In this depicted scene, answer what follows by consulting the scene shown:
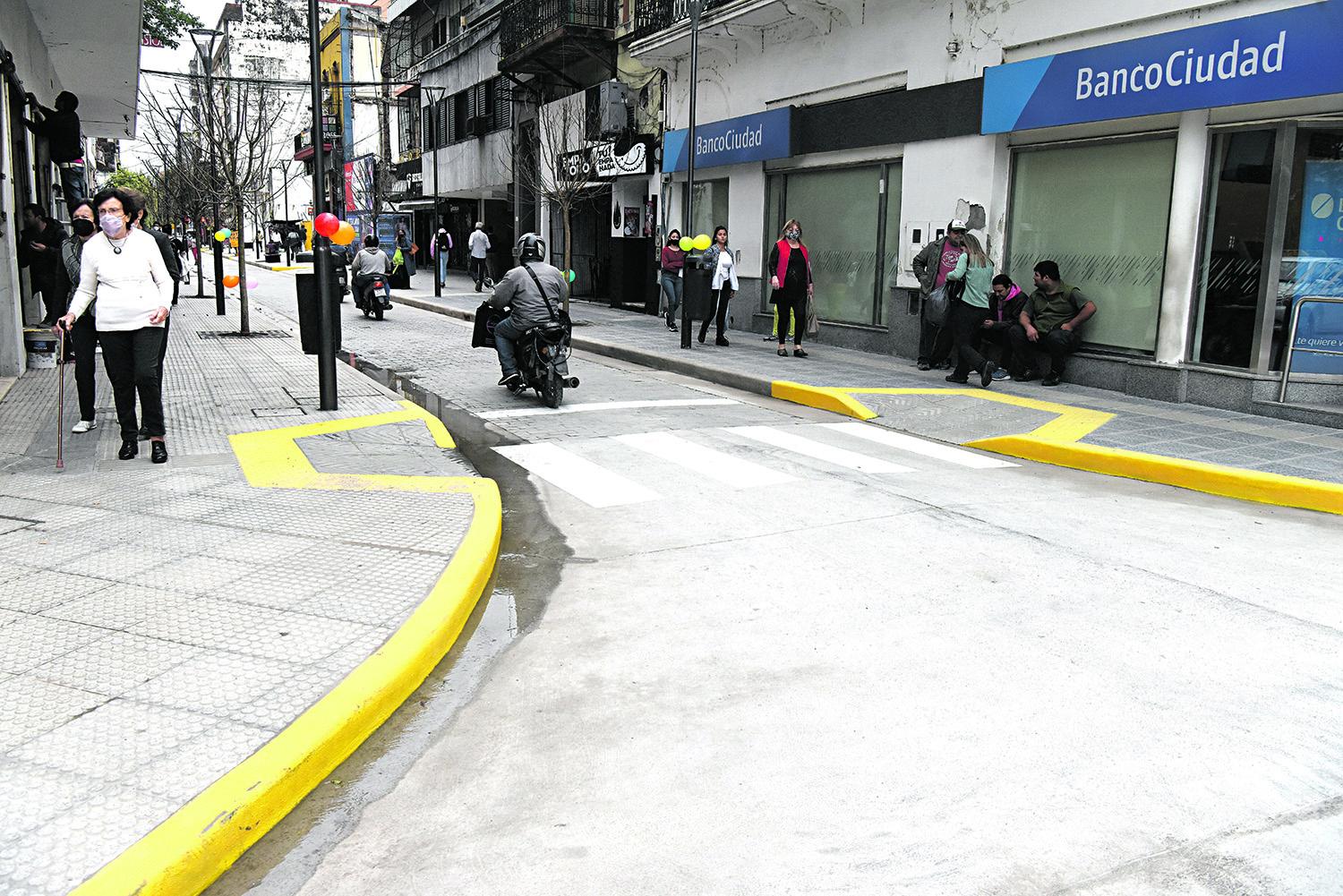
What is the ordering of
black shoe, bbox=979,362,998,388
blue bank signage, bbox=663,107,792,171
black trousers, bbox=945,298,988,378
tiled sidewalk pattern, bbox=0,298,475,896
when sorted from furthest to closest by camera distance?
1. blue bank signage, bbox=663,107,792,171
2. black trousers, bbox=945,298,988,378
3. black shoe, bbox=979,362,998,388
4. tiled sidewalk pattern, bbox=0,298,475,896

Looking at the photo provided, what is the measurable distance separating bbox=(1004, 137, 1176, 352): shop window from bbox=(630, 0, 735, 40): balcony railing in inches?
284

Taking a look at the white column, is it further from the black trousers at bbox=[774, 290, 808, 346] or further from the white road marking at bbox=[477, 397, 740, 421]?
the black trousers at bbox=[774, 290, 808, 346]

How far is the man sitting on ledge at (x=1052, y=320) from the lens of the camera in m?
12.3

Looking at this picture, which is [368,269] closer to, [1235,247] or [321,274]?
[321,274]

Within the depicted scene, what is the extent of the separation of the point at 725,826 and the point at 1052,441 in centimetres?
677

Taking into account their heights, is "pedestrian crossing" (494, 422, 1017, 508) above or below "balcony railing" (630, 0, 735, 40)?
below

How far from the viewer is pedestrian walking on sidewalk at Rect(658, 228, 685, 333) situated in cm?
1888

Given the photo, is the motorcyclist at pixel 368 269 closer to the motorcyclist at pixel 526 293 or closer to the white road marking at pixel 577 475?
the motorcyclist at pixel 526 293

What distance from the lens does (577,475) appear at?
7.91 meters

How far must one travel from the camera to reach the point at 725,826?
314 cm

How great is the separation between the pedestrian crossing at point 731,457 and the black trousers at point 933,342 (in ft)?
12.6

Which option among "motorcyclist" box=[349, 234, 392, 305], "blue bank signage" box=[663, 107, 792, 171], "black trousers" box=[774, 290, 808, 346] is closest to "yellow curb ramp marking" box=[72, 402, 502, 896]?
"black trousers" box=[774, 290, 808, 346]

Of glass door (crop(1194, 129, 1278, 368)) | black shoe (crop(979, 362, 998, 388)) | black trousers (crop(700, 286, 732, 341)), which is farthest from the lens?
black trousers (crop(700, 286, 732, 341))

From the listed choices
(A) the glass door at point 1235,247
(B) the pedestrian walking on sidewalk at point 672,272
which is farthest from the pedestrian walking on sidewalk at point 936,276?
(B) the pedestrian walking on sidewalk at point 672,272
